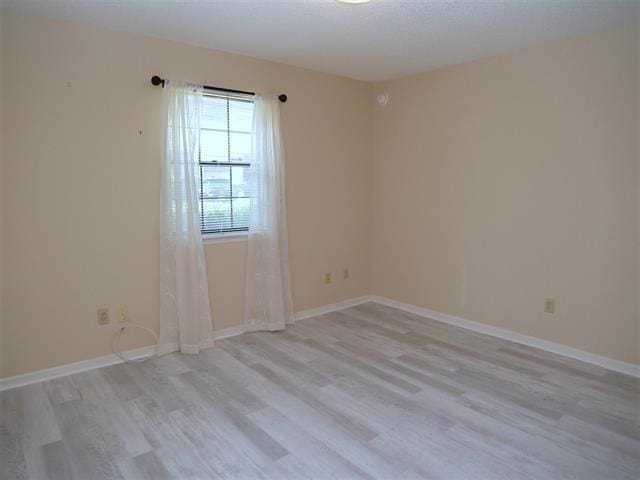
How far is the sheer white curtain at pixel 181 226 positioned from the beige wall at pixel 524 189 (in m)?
2.14

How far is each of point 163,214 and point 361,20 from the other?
1987 mm

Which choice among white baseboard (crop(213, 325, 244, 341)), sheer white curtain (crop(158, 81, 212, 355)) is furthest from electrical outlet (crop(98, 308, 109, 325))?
white baseboard (crop(213, 325, 244, 341))

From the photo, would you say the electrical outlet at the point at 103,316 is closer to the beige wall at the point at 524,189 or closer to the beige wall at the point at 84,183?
the beige wall at the point at 84,183

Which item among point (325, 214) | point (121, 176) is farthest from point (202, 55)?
point (325, 214)

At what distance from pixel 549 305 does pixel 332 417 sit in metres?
2.08

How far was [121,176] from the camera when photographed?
3238mm

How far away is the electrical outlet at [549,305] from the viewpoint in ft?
11.5

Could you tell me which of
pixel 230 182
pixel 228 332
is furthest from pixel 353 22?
pixel 228 332

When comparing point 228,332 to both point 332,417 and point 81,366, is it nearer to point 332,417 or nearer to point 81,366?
point 81,366

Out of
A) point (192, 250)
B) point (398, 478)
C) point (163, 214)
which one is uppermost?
point (163, 214)

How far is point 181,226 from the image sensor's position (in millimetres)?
3430

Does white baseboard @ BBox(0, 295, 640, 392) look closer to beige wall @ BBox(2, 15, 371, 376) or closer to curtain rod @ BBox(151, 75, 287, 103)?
beige wall @ BBox(2, 15, 371, 376)

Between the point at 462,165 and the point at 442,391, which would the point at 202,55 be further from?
the point at 442,391

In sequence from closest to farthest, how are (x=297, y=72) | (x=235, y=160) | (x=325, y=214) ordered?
(x=235, y=160)
(x=297, y=72)
(x=325, y=214)
